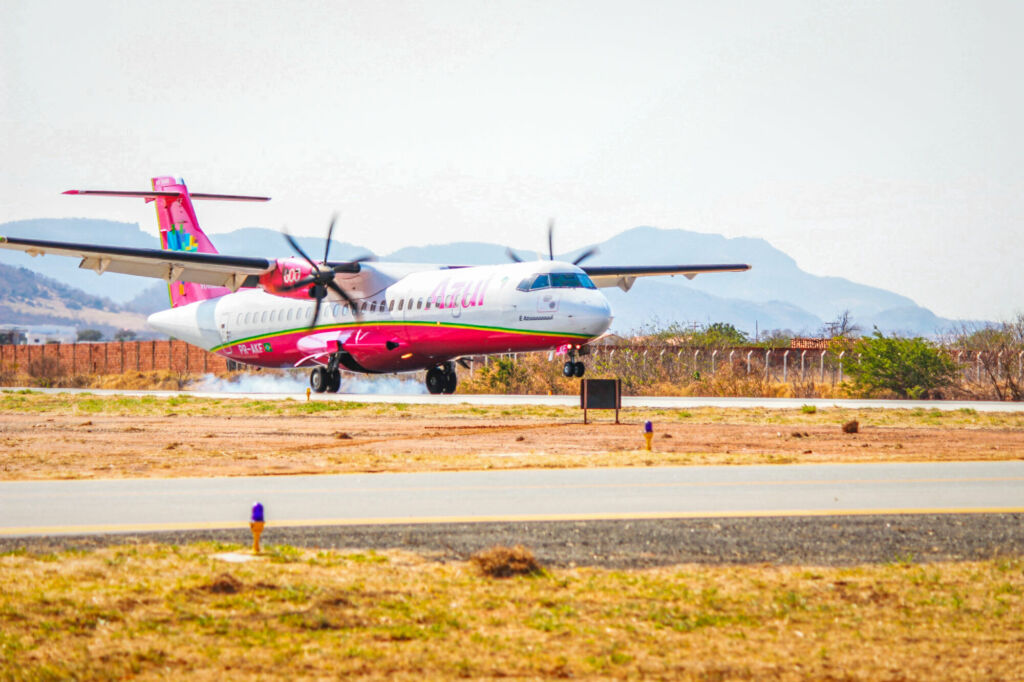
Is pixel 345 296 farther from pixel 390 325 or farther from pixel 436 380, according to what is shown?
pixel 436 380

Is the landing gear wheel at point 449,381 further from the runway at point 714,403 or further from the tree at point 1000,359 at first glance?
the tree at point 1000,359

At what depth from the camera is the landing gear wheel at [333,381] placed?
38281mm

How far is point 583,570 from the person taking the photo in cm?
912

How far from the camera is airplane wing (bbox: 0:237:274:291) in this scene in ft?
107

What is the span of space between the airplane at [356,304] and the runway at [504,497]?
14738 millimetres

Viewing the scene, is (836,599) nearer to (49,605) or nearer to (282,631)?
(282,631)

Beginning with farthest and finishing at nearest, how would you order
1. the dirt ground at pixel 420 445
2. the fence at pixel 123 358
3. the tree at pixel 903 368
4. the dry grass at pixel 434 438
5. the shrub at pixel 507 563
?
the fence at pixel 123 358 < the tree at pixel 903 368 < the dry grass at pixel 434 438 < the dirt ground at pixel 420 445 < the shrub at pixel 507 563

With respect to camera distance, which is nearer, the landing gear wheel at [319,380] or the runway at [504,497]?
the runway at [504,497]

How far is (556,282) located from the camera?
3067cm

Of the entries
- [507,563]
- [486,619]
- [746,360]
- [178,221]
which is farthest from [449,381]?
[486,619]

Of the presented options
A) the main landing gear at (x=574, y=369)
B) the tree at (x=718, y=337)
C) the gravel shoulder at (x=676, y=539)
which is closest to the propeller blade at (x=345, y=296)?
the main landing gear at (x=574, y=369)

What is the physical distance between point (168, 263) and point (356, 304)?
20.6ft

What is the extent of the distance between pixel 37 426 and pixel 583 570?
2113cm

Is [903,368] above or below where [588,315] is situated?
below
